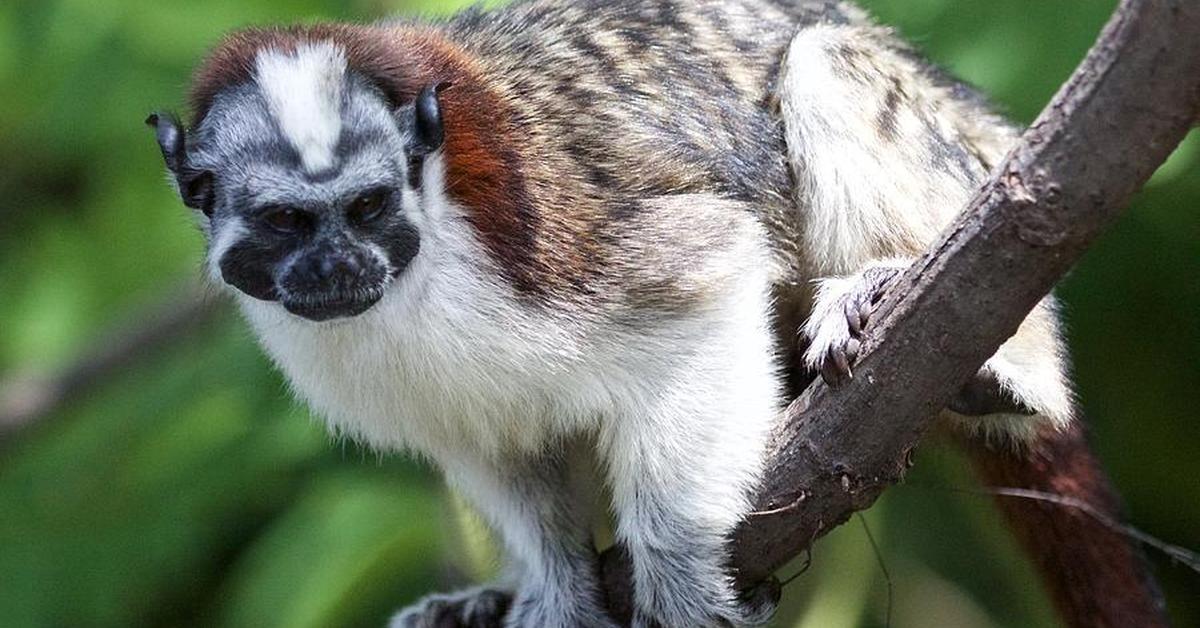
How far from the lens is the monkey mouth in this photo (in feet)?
9.71

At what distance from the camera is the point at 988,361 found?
310 centimetres

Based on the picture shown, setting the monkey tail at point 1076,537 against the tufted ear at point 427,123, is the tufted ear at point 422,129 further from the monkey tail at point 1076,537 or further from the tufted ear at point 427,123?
the monkey tail at point 1076,537

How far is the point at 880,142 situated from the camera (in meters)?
3.52

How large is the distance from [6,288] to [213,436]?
3.37 ft

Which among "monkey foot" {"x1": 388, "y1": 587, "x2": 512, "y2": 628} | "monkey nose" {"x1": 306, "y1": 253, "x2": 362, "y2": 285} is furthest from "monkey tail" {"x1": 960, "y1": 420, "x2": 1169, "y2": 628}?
"monkey nose" {"x1": 306, "y1": 253, "x2": 362, "y2": 285}

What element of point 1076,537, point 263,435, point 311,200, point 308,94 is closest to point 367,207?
point 311,200

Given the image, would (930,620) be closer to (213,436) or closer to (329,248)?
(213,436)

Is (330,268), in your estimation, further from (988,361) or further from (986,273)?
(988,361)

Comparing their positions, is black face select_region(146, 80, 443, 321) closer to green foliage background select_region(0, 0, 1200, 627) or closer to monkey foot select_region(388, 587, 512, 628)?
monkey foot select_region(388, 587, 512, 628)

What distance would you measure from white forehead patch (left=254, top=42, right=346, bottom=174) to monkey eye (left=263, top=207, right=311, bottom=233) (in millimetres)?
83

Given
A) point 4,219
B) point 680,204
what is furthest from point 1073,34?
point 4,219

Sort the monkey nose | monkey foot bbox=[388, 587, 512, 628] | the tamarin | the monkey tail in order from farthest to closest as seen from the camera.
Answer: monkey foot bbox=[388, 587, 512, 628] → the monkey tail → the tamarin → the monkey nose

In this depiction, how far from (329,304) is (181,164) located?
1.49 ft

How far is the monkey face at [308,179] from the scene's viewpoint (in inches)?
116
